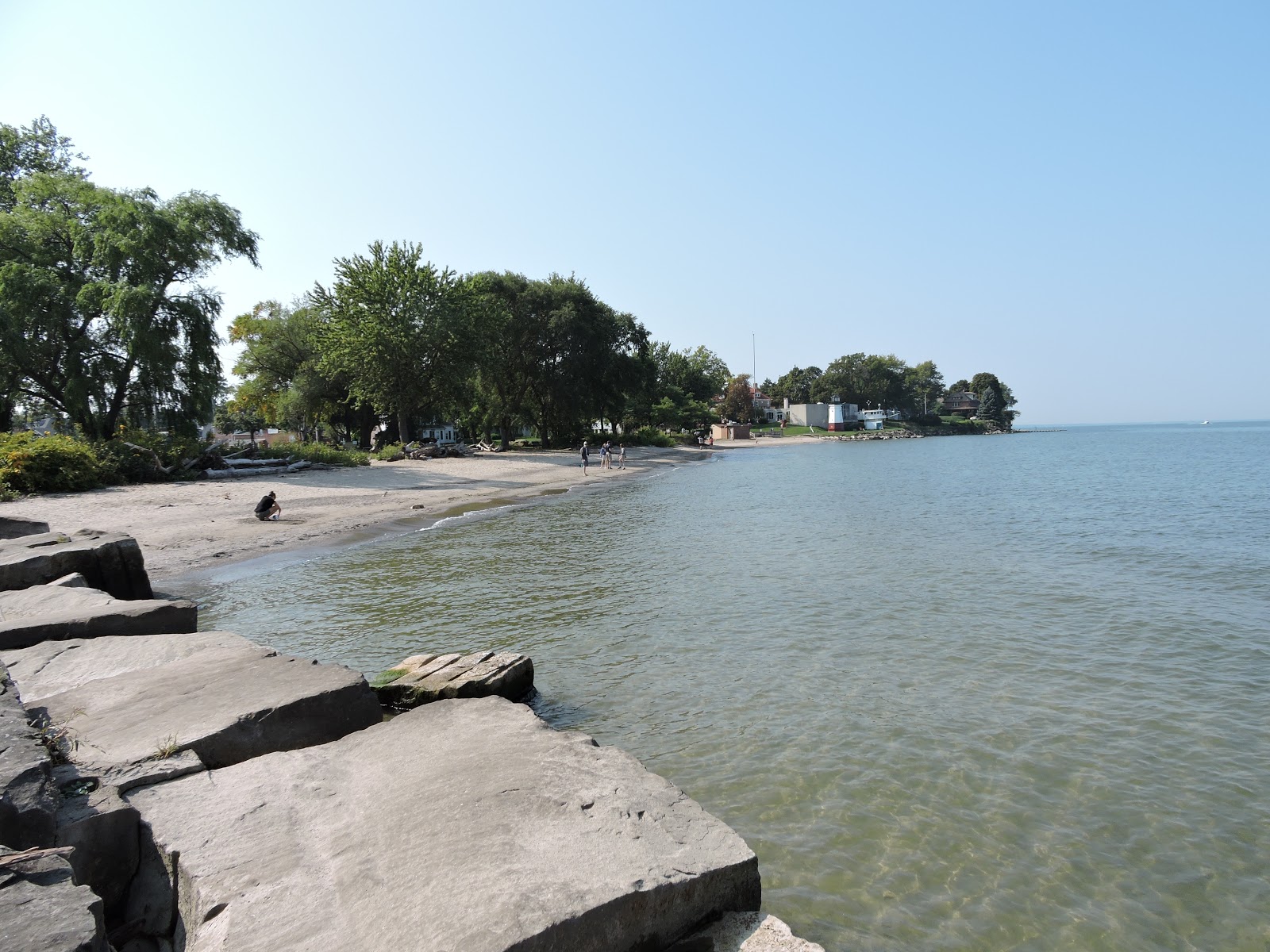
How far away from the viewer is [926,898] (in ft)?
15.8

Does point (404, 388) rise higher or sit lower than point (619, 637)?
higher

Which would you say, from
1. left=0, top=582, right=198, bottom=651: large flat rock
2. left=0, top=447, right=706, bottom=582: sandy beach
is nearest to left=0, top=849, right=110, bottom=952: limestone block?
left=0, top=582, right=198, bottom=651: large flat rock

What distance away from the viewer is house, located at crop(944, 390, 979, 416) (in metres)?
186

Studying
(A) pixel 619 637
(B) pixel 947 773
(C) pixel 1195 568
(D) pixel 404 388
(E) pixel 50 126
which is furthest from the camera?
(D) pixel 404 388

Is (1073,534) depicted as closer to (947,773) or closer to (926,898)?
(947,773)

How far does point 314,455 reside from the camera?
3588cm

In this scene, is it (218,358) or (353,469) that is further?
(353,469)

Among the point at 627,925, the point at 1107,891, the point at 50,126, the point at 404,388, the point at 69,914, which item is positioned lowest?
the point at 1107,891

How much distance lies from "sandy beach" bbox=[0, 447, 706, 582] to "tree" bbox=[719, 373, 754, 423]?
9810 cm

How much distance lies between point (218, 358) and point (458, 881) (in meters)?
34.4

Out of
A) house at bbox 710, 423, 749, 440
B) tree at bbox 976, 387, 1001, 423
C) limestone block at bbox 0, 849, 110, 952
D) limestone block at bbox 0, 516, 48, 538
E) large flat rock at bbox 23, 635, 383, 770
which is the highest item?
tree at bbox 976, 387, 1001, 423

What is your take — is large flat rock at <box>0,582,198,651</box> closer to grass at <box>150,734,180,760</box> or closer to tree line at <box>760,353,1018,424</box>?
grass at <box>150,734,180,760</box>

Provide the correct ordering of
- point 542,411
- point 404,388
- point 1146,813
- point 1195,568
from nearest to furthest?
1. point 1146,813
2. point 1195,568
3. point 404,388
4. point 542,411

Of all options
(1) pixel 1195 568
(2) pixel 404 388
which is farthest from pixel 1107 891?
(2) pixel 404 388
